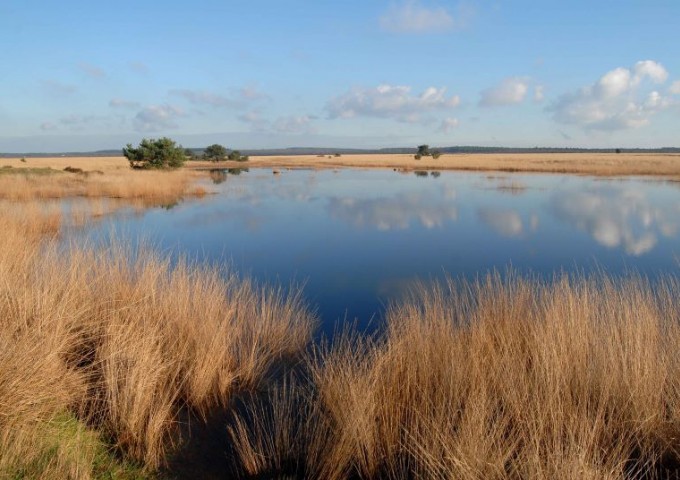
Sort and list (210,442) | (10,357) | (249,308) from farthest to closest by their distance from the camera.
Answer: (249,308)
(210,442)
(10,357)

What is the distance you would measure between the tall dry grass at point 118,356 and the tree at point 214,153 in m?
62.5

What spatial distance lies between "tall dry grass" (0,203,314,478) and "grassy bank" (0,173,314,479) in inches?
0.4

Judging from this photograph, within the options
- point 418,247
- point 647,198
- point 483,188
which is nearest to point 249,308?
point 418,247

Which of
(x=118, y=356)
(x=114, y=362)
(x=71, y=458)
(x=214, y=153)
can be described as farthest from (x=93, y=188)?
(x=214, y=153)

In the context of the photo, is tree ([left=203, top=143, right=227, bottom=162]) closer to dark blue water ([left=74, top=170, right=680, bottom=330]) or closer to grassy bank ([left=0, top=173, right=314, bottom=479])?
dark blue water ([left=74, top=170, right=680, bottom=330])

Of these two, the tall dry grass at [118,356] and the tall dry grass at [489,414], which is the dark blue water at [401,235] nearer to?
the tall dry grass at [118,356]

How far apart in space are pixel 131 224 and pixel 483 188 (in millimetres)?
17733

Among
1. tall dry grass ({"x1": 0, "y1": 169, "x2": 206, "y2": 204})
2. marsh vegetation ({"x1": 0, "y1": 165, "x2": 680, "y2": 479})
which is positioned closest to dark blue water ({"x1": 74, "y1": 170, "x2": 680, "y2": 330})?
tall dry grass ({"x1": 0, "y1": 169, "x2": 206, "y2": 204})

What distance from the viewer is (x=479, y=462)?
271 cm

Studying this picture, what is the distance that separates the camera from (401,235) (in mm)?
13508

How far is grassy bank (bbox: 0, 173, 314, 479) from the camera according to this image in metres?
3.07

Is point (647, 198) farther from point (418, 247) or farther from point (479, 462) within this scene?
point (479, 462)

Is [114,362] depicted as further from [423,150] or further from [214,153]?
[423,150]

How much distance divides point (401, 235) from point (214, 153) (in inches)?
2261
